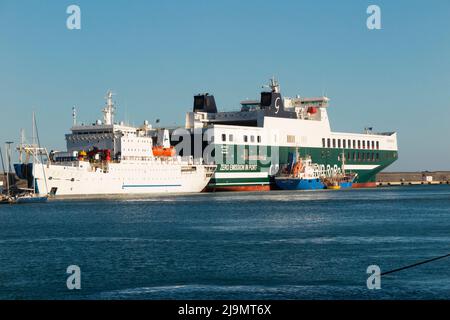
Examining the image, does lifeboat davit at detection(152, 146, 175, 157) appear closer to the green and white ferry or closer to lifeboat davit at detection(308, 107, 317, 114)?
the green and white ferry

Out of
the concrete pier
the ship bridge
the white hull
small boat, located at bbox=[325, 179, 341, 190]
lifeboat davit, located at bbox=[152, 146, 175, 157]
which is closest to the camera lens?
the white hull

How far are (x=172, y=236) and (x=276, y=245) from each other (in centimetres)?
674

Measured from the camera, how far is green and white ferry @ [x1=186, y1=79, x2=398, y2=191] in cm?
9150

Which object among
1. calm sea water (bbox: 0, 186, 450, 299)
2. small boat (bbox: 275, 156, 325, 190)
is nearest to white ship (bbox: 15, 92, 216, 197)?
small boat (bbox: 275, 156, 325, 190)

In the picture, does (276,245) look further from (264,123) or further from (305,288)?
(264,123)

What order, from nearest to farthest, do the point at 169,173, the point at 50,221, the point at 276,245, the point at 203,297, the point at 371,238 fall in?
the point at 203,297
the point at 276,245
the point at 371,238
the point at 50,221
the point at 169,173

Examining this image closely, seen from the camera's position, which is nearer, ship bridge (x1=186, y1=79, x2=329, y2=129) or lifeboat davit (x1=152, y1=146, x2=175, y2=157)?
lifeboat davit (x1=152, y1=146, x2=175, y2=157)

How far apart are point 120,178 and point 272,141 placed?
98.4 ft

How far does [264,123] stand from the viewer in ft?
321

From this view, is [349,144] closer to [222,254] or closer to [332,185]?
[332,185]

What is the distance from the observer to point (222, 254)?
27.3m

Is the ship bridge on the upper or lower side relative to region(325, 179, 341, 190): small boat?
upper

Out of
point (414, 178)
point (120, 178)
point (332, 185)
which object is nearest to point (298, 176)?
point (332, 185)
